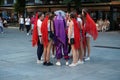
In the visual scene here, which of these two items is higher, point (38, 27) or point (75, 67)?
point (38, 27)

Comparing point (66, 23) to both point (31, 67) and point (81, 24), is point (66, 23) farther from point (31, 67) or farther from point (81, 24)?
point (31, 67)

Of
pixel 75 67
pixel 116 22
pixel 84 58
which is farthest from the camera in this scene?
pixel 116 22

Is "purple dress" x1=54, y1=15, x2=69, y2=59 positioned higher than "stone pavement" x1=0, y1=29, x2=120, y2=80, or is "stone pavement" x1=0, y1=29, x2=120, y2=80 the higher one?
"purple dress" x1=54, y1=15, x2=69, y2=59

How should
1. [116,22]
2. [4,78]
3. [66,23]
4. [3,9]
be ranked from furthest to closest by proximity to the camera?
1. [3,9]
2. [116,22]
3. [66,23]
4. [4,78]

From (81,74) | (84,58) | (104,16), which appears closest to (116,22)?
(104,16)

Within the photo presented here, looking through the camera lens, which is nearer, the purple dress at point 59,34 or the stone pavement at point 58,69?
the stone pavement at point 58,69

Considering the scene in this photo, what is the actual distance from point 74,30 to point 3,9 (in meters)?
44.3

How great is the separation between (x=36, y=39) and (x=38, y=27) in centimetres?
41

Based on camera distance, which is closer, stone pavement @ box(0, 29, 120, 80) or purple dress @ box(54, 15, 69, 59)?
stone pavement @ box(0, 29, 120, 80)

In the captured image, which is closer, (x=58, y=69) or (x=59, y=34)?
(x=58, y=69)

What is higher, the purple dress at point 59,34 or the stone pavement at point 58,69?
the purple dress at point 59,34

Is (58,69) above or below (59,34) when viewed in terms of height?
below

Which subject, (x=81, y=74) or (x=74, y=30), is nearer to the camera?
(x=81, y=74)

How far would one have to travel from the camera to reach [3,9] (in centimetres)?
5400
